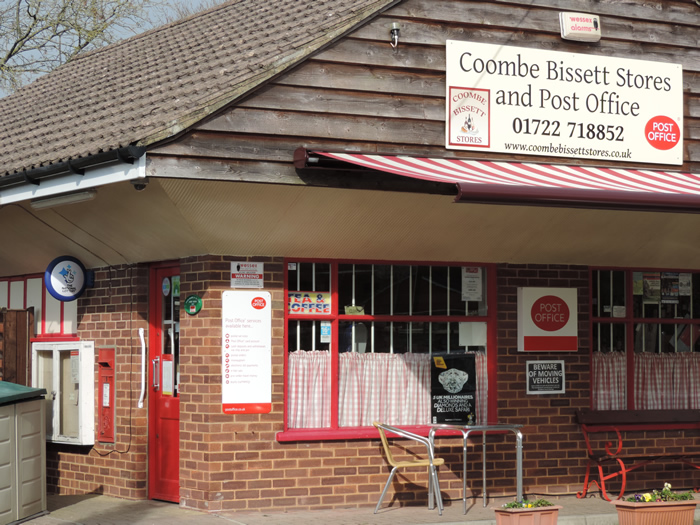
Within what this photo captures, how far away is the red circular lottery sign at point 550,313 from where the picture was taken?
10602 mm

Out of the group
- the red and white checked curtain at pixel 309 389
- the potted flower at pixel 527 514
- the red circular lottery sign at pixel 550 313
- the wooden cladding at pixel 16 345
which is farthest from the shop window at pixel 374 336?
the wooden cladding at pixel 16 345

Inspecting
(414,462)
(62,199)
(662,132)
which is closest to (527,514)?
(414,462)

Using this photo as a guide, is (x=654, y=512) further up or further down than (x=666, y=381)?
further down

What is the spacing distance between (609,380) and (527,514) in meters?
3.66

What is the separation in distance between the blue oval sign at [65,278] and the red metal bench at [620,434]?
563cm

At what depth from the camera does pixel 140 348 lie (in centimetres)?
1040

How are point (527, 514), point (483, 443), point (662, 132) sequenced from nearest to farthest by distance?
1. point (527, 514)
2. point (483, 443)
3. point (662, 132)

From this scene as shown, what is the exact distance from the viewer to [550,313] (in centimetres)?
1068

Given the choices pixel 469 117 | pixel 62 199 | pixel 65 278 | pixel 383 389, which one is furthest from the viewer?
pixel 65 278

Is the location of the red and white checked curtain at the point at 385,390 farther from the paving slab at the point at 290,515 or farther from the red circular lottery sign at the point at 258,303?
the red circular lottery sign at the point at 258,303

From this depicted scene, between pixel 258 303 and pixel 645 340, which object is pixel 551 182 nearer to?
pixel 258 303

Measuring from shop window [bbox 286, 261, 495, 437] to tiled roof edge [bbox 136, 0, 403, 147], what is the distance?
1927 millimetres

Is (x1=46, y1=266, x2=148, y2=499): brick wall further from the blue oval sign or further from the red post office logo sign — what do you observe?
the red post office logo sign

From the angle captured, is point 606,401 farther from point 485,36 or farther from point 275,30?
point 275,30
